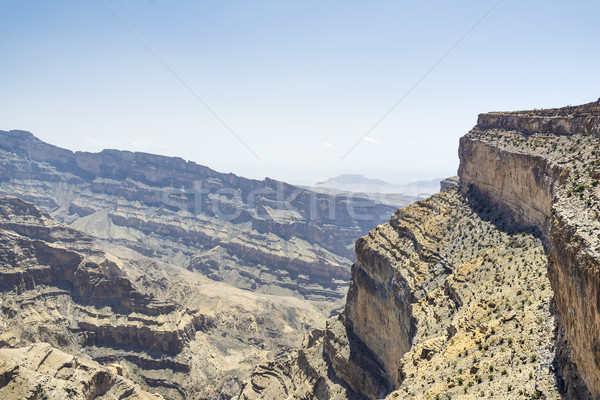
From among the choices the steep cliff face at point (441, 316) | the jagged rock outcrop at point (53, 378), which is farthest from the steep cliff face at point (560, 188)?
the jagged rock outcrop at point (53, 378)

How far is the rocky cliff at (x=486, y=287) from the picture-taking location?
1026 inches

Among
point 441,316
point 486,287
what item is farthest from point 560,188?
point 441,316

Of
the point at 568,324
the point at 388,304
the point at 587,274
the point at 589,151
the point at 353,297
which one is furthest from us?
the point at 353,297

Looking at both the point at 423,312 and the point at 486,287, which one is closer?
the point at 486,287

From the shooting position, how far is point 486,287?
46562 mm

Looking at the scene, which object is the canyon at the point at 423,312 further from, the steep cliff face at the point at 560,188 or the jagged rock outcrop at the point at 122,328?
the jagged rock outcrop at the point at 122,328

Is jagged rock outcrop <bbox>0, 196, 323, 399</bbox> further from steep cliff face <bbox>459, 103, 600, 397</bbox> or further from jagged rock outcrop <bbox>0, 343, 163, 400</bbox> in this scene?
steep cliff face <bbox>459, 103, 600, 397</bbox>

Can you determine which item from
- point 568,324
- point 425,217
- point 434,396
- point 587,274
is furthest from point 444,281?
point 587,274

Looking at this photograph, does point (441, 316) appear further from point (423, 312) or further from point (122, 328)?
point (122, 328)

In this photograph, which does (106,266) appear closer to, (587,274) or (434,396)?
(434,396)

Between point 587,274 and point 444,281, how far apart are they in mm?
34334

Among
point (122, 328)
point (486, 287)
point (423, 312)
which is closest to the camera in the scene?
point (486, 287)

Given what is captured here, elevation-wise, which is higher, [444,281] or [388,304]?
[444,281]

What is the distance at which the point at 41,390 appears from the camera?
66.1 m
